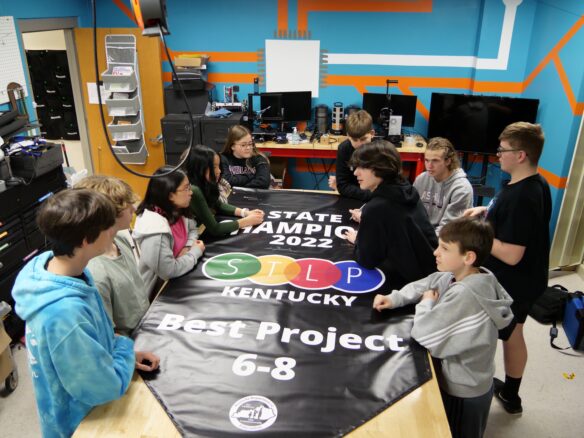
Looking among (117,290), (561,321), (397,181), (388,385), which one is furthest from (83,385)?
(561,321)

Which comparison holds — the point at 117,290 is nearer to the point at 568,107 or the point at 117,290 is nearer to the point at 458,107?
the point at 568,107

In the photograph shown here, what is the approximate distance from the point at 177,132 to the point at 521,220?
151 inches

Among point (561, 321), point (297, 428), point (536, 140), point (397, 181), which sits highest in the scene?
point (536, 140)

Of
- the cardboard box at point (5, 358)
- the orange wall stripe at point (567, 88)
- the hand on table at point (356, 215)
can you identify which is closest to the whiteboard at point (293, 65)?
the orange wall stripe at point (567, 88)

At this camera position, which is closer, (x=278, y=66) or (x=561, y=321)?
(x=561, y=321)

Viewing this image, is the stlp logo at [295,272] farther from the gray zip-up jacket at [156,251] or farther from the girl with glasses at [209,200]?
the girl with glasses at [209,200]

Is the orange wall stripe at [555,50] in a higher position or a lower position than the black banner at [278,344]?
higher

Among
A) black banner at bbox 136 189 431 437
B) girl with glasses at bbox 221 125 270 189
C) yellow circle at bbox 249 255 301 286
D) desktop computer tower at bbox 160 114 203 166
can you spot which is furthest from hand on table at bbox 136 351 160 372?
desktop computer tower at bbox 160 114 203 166

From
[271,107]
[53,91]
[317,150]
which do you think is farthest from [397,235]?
[53,91]

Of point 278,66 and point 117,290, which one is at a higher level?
point 278,66

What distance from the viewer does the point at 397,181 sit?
2.25 metres

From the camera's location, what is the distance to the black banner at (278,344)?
58.0 inches

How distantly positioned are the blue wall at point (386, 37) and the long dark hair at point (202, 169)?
2883 mm

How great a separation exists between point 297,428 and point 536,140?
155 centimetres
